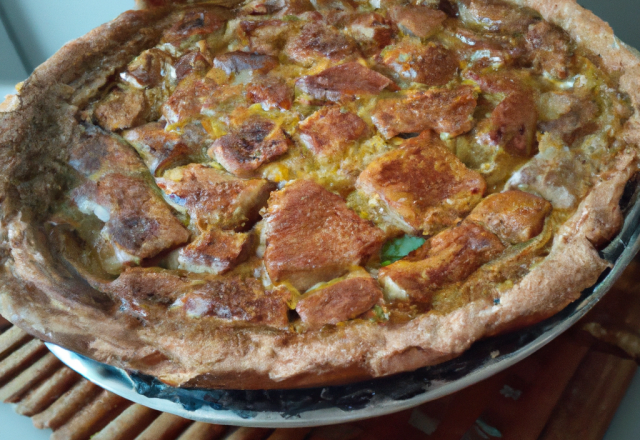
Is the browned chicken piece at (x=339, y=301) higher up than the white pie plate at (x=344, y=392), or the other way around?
the browned chicken piece at (x=339, y=301)

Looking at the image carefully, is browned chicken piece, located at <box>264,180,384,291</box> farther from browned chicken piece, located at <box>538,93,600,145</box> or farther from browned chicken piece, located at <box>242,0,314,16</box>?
browned chicken piece, located at <box>242,0,314,16</box>

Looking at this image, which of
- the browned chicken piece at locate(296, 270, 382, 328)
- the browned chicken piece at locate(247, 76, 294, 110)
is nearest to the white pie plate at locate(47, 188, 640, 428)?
the browned chicken piece at locate(296, 270, 382, 328)

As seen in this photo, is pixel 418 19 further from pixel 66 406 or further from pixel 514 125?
pixel 66 406

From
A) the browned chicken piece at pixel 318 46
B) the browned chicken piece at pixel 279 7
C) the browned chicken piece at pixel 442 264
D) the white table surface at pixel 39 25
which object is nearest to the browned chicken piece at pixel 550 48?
the browned chicken piece at pixel 318 46

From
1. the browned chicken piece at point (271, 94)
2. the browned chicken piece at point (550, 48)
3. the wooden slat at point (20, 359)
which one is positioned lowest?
the wooden slat at point (20, 359)

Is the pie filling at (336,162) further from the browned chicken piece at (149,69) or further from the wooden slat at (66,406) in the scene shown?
A: the wooden slat at (66,406)

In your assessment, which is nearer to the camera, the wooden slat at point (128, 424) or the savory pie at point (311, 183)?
the savory pie at point (311, 183)

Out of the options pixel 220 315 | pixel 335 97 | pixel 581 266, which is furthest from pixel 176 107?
pixel 581 266

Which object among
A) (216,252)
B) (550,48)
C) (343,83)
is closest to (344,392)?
(216,252)
